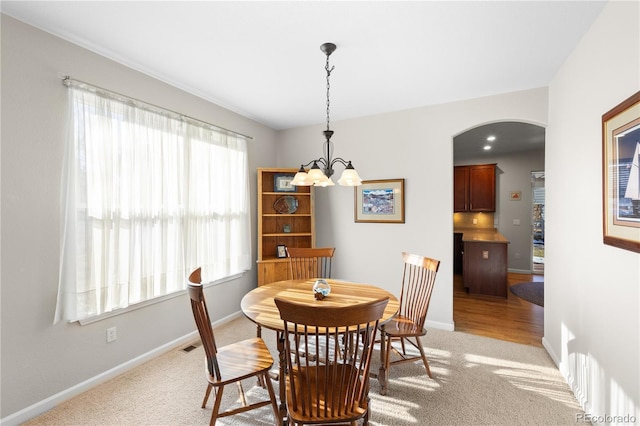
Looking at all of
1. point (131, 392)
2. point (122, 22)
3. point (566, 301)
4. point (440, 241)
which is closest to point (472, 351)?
point (566, 301)

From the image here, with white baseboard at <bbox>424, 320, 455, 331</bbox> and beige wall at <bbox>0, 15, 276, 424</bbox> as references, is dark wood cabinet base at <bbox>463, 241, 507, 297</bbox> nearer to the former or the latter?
white baseboard at <bbox>424, 320, 455, 331</bbox>

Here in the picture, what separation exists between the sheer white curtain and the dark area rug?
4657mm

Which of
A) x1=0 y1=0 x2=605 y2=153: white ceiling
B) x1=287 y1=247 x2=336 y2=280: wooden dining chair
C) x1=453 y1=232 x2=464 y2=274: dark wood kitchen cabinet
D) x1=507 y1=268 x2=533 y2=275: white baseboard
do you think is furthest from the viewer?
x1=507 y1=268 x2=533 y2=275: white baseboard

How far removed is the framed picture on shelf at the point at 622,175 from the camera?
1.51 m

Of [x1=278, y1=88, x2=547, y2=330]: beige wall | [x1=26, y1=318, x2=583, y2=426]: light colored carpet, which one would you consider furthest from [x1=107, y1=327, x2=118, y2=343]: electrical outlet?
[x1=278, y1=88, x2=547, y2=330]: beige wall

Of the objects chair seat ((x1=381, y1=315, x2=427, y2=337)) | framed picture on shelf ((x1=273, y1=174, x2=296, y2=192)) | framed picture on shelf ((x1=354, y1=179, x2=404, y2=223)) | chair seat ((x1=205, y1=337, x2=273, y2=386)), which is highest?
framed picture on shelf ((x1=273, y1=174, x2=296, y2=192))

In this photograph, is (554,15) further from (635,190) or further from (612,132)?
(635,190)

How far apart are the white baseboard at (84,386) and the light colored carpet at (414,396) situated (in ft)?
0.17

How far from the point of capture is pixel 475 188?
6539mm

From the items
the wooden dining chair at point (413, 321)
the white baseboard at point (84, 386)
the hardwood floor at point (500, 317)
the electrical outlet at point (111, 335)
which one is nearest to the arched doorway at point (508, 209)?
the hardwood floor at point (500, 317)

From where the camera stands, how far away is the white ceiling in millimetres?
1884

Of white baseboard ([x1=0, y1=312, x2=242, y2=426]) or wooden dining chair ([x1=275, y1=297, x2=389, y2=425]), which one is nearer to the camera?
wooden dining chair ([x1=275, y1=297, x2=389, y2=425])

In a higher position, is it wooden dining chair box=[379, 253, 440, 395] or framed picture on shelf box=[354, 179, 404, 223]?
framed picture on shelf box=[354, 179, 404, 223]

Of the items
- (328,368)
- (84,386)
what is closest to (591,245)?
(328,368)
